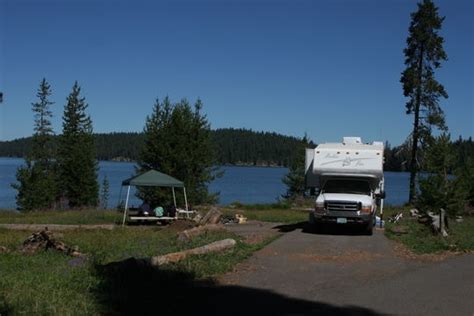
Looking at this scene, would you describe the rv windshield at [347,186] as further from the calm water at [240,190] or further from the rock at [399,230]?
the calm water at [240,190]

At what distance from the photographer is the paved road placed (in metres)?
9.12

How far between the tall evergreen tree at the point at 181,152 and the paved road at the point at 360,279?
24594 millimetres

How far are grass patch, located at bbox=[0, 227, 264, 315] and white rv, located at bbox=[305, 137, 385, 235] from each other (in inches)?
202

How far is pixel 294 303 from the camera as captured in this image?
912 centimetres

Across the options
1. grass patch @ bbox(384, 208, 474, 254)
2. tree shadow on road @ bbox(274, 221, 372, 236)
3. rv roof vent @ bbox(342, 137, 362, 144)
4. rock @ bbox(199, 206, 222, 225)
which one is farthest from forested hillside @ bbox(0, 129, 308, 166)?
grass patch @ bbox(384, 208, 474, 254)

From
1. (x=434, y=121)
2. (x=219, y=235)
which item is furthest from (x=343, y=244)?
(x=434, y=121)

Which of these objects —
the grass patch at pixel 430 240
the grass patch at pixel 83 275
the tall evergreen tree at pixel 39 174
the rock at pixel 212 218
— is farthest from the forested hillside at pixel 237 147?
the grass patch at pixel 83 275

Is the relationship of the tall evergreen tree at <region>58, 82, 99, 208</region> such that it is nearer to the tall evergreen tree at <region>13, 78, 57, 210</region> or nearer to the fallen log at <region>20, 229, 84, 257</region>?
the tall evergreen tree at <region>13, 78, 57, 210</region>

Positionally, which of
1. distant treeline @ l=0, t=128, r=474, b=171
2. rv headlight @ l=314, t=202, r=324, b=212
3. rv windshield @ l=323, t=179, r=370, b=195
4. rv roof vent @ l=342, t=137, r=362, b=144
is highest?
distant treeline @ l=0, t=128, r=474, b=171

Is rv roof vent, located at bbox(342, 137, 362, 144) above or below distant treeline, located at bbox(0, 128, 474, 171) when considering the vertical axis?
below

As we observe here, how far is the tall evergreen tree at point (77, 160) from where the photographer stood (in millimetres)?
57750

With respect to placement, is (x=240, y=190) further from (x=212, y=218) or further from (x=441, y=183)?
(x=441, y=183)

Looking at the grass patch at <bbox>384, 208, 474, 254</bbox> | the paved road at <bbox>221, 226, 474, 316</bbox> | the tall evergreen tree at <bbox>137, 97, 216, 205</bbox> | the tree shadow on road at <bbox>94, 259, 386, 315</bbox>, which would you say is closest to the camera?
the tree shadow on road at <bbox>94, 259, 386, 315</bbox>

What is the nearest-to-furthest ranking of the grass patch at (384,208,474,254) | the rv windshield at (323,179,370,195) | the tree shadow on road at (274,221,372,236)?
the grass patch at (384,208,474,254) < the tree shadow on road at (274,221,372,236) < the rv windshield at (323,179,370,195)
